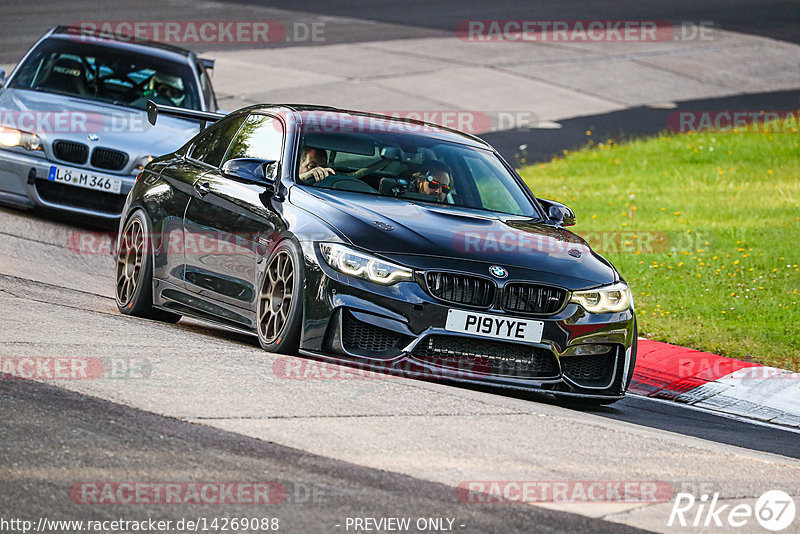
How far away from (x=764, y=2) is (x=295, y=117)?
34.6 metres

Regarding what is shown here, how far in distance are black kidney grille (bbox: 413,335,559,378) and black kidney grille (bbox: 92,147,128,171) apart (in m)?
6.06

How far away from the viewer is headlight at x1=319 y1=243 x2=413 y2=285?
741 centimetres

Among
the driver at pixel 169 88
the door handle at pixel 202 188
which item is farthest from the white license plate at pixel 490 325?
the driver at pixel 169 88

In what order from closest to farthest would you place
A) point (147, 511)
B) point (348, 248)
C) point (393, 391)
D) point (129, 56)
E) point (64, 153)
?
point (147, 511) → point (393, 391) → point (348, 248) → point (64, 153) → point (129, 56)

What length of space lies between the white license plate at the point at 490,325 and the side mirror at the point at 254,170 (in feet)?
5.28

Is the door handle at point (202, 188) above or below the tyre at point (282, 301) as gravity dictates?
above

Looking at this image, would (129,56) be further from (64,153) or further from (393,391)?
(393,391)

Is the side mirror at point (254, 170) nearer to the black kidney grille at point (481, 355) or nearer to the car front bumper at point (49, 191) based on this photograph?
the black kidney grille at point (481, 355)

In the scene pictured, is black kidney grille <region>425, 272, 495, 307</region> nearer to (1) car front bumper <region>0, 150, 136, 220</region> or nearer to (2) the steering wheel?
(1) car front bumper <region>0, 150, 136, 220</region>

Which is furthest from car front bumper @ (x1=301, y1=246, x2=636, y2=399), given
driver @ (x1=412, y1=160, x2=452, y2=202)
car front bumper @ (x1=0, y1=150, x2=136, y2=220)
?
car front bumper @ (x1=0, y1=150, x2=136, y2=220)

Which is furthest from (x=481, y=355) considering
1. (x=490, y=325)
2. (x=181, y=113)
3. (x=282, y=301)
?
(x=181, y=113)

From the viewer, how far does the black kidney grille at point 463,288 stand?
293 inches

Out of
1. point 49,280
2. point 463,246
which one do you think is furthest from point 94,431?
point 49,280

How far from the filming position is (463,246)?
768 cm
